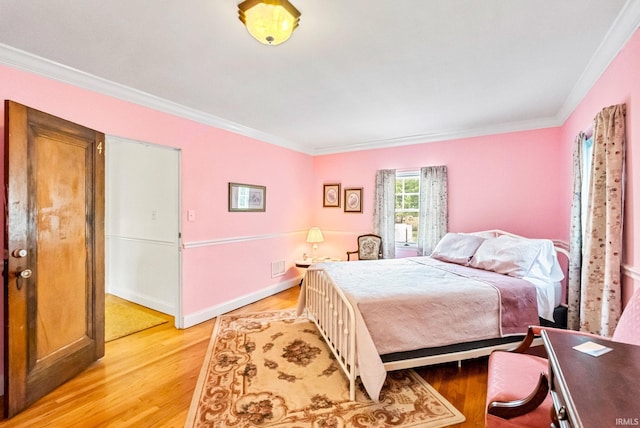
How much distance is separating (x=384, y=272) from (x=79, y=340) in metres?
2.77

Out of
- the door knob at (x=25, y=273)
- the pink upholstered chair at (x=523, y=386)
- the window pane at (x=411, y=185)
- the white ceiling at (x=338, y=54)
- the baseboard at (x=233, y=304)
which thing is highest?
the white ceiling at (x=338, y=54)

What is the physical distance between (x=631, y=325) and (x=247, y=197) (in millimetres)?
Answer: 3864

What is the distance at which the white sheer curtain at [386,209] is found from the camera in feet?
15.3

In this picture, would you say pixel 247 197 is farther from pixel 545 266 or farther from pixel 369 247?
pixel 545 266

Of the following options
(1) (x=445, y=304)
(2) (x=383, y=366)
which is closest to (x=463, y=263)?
(1) (x=445, y=304)

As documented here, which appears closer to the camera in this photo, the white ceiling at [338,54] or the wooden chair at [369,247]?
the white ceiling at [338,54]

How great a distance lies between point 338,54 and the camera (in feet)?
7.05

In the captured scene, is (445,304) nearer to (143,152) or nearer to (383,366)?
(383,366)

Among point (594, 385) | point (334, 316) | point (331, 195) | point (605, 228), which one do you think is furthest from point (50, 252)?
point (605, 228)

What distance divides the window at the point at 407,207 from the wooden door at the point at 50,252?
3.91 metres

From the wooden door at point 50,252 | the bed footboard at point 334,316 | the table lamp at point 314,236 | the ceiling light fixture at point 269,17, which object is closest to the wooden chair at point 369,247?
the table lamp at point 314,236

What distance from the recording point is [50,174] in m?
2.16

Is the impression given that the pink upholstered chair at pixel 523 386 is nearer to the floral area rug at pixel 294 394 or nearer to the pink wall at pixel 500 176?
the floral area rug at pixel 294 394

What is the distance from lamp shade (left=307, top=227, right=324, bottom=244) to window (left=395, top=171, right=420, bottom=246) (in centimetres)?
132
